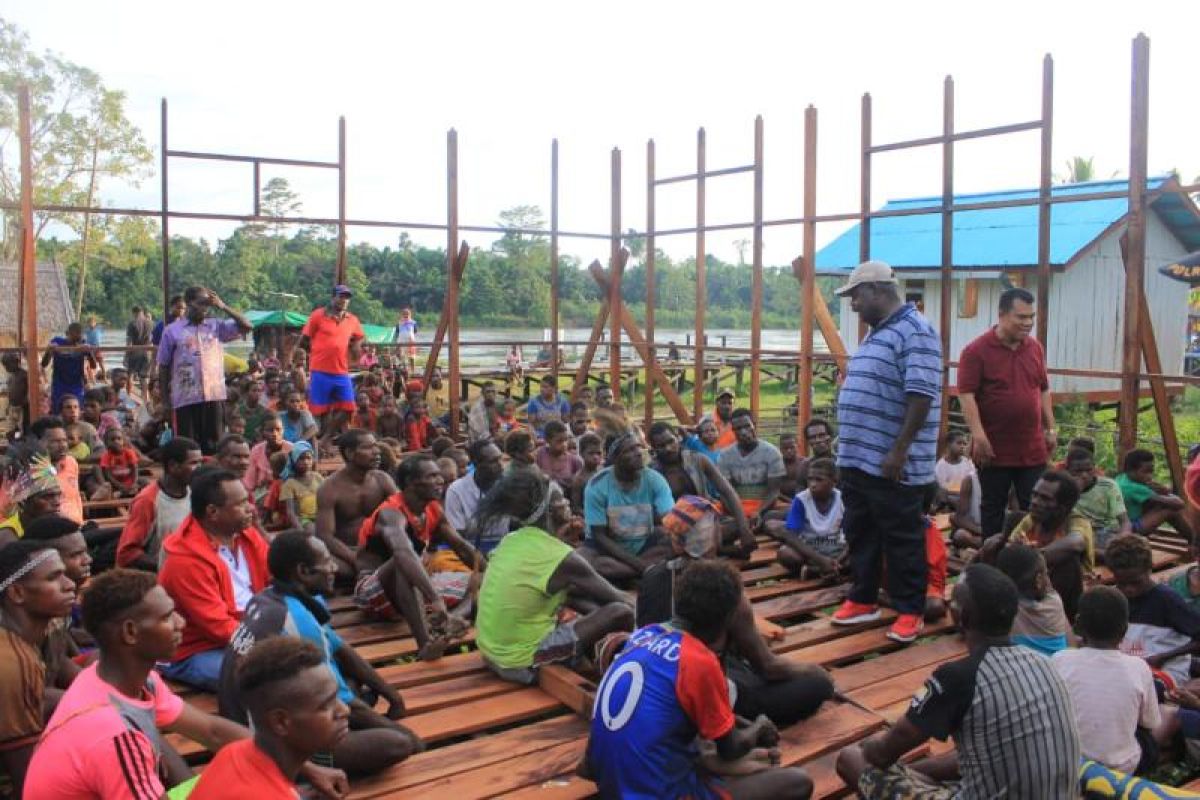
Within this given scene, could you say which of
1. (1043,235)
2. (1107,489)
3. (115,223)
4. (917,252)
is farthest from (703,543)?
(115,223)

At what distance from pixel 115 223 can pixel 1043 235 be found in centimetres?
2535

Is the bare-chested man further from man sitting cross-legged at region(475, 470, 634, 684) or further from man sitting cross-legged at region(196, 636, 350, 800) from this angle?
man sitting cross-legged at region(196, 636, 350, 800)

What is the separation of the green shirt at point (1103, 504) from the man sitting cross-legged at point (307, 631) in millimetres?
4514

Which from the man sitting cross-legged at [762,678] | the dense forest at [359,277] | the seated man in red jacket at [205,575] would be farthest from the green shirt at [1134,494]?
the dense forest at [359,277]

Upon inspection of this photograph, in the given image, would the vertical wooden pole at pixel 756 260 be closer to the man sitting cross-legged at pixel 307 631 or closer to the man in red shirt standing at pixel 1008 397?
the man in red shirt standing at pixel 1008 397

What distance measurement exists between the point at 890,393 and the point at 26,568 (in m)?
3.73

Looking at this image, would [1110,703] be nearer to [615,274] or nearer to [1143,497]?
[1143,497]

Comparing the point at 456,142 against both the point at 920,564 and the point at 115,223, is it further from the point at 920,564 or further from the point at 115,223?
the point at 115,223

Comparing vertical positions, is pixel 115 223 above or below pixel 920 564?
above

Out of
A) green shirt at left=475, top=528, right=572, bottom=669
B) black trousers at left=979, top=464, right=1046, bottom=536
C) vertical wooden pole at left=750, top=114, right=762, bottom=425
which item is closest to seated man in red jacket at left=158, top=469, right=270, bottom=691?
green shirt at left=475, top=528, right=572, bottom=669

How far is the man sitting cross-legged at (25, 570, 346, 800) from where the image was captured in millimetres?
2322

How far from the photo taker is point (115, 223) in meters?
26.3

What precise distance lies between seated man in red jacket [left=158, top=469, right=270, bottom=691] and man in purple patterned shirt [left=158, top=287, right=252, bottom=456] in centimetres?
357

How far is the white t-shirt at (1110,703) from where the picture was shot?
134 inches
